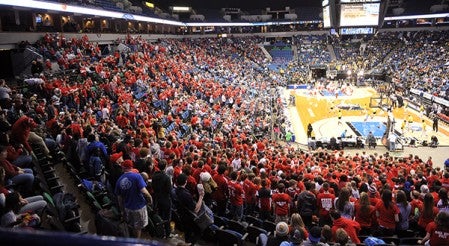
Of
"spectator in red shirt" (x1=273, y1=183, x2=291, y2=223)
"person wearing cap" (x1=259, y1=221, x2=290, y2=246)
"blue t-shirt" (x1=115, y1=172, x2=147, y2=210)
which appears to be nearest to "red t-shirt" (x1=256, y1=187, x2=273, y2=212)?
"spectator in red shirt" (x1=273, y1=183, x2=291, y2=223)

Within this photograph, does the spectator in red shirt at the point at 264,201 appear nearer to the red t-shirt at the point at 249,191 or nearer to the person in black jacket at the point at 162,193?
the red t-shirt at the point at 249,191

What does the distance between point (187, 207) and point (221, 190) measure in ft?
5.97

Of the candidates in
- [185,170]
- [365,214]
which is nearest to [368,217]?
[365,214]

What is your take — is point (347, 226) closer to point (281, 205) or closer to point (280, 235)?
point (280, 235)

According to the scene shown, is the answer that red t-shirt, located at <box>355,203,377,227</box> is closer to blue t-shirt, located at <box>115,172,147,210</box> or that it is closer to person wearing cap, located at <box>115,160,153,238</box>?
person wearing cap, located at <box>115,160,153,238</box>

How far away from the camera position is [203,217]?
21.9ft

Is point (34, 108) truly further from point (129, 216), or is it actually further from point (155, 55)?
point (155, 55)

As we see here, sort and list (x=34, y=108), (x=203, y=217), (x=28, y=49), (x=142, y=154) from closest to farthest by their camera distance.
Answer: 1. (x=203, y=217)
2. (x=142, y=154)
3. (x=34, y=108)
4. (x=28, y=49)

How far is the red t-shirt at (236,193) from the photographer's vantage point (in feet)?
27.7

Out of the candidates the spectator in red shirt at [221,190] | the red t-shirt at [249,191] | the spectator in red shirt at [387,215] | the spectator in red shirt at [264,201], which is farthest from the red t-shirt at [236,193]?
the spectator in red shirt at [387,215]

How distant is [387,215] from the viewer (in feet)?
24.8

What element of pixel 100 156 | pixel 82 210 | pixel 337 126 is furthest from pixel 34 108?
pixel 337 126

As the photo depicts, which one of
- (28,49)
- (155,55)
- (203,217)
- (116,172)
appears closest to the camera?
(203,217)

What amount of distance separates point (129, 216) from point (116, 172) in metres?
1.27
